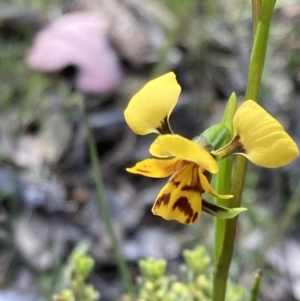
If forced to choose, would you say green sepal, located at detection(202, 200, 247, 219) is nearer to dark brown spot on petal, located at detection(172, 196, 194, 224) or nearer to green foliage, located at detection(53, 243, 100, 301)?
dark brown spot on petal, located at detection(172, 196, 194, 224)

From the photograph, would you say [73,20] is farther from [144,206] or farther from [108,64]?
[144,206]

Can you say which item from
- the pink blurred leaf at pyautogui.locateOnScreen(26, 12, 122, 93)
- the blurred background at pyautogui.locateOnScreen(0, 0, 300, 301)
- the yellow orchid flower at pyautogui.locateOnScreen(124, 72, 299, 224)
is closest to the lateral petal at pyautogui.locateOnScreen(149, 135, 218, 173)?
the yellow orchid flower at pyautogui.locateOnScreen(124, 72, 299, 224)

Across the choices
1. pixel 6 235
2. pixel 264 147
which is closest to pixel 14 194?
pixel 6 235

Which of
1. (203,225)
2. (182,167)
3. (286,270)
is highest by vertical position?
(182,167)

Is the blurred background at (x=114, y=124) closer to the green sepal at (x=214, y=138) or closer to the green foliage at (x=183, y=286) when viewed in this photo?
the green foliage at (x=183, y=286)

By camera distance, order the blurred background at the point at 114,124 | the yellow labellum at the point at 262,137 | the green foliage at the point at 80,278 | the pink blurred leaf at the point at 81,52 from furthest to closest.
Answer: the pink blurred leaf at the point at 81,52, the blurred background at the point at 114,124, the green foliage at the point at 80,278, the yellow labellum at the point at 262,137


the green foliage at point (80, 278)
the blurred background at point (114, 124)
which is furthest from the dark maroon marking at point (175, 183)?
the blurred background at point (114, 124)
